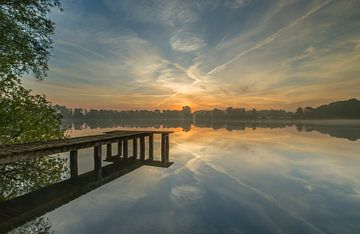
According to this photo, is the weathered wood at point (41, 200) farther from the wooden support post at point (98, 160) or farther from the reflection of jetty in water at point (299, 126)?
the reflection of jetty in water at point (299, 126)

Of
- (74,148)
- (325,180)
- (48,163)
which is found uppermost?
(74,148)

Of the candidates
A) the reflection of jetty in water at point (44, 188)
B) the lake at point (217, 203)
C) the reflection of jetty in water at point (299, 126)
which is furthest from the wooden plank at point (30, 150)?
the reflection of jetty in water at point (299, 126)

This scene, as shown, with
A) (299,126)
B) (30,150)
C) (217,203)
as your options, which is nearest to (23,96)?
(30,150)

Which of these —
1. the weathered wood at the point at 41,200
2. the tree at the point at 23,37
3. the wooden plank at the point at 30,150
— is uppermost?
the tree at the point at 23,37

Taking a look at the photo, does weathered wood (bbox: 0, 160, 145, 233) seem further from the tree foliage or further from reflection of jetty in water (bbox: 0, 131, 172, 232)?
the tree foliage

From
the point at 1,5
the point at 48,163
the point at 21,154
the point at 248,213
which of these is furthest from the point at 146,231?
the point at 1,5

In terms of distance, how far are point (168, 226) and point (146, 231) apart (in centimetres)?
83

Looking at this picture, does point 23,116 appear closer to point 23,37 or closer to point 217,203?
point 23,37

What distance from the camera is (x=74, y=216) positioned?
9.17 metres

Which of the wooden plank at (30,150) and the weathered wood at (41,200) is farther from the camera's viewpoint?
the wooden plank at (30,150)

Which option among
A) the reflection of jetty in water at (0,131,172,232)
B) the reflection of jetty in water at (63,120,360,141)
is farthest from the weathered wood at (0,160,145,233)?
the reflection of jetty in water at (63,120,360,141)

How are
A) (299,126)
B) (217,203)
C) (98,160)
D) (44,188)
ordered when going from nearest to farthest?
(44,188), (217,203), (98,160), (299,126)

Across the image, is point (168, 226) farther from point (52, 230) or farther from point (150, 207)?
point (52, 230)

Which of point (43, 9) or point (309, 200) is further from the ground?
point (43, 9)
